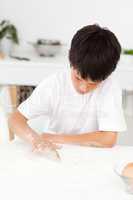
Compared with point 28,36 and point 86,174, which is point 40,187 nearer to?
point 86,174

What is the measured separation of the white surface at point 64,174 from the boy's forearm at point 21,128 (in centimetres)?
3

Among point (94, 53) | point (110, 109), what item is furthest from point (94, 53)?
point (110, 109)

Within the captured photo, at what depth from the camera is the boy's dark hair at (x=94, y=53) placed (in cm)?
150

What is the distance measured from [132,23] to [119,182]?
2.07 meters

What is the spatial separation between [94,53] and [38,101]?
36 centimetres

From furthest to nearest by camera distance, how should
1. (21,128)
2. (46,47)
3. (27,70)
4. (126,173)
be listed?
(46,47)
(27,70)
(21,128)
(126,173)

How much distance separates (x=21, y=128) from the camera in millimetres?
1623

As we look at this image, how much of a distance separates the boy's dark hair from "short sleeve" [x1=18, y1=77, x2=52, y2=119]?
23 cm

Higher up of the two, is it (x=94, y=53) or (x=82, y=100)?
(x=94, y=53)

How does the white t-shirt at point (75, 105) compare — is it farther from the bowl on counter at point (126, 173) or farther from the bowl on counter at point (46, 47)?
the bowl on counter at point (46, 47)

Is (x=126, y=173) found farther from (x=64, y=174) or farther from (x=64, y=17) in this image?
(x=64, y=17)

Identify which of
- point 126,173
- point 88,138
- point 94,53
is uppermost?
point 94,53

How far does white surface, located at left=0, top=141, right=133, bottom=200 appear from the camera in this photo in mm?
1153

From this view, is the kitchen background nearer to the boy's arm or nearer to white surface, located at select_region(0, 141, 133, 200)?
the boy's arm
